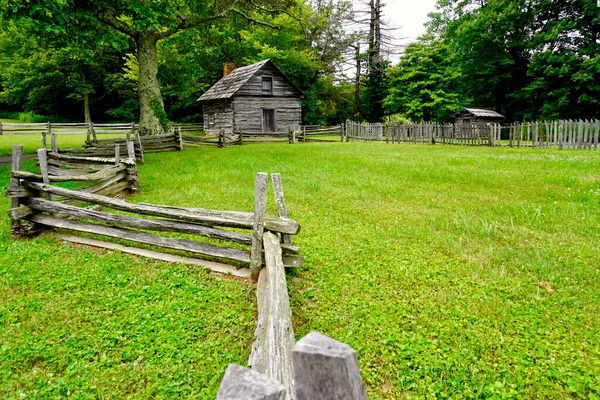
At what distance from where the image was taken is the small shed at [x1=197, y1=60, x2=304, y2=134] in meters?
29.5

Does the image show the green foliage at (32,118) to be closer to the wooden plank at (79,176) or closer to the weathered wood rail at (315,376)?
the wooden plank at (79,176)

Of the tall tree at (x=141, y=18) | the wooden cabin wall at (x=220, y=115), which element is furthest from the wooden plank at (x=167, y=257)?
the wooden cabin wall at (x=220, y=115)

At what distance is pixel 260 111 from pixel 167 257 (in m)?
26.3

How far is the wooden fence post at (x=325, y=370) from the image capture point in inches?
40.3

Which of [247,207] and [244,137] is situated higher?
[244,137]

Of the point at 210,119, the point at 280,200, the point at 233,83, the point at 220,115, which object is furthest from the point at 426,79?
the point at 280,200

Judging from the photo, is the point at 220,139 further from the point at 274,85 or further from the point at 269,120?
the point at 274,85

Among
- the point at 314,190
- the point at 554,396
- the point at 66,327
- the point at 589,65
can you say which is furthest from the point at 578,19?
the point at 66,327

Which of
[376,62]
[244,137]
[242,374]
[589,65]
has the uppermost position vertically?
[376,62]

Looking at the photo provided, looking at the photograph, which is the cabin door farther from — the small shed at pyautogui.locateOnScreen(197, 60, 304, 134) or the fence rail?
the fence rail

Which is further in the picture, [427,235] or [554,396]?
[427,235]

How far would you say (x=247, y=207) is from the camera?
8.09 metres

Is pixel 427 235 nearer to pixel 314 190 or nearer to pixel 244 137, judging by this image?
pixel 314 190

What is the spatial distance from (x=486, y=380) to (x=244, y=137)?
82.4 ft
